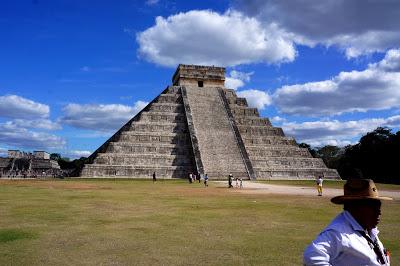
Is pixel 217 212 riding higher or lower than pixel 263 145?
lower

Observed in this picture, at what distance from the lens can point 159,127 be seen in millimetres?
37750

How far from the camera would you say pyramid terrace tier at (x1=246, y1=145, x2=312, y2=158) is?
37.2m

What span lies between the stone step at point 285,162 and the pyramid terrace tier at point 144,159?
5794 mm

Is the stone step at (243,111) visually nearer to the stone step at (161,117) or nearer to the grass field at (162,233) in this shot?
the stone step at (161,117)

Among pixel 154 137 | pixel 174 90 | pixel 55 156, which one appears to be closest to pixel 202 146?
pixel 154 137

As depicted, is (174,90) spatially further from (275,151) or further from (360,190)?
(360,190)

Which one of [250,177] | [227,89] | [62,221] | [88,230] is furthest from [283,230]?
[227,89]

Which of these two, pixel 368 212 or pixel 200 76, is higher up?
pixel 200 76

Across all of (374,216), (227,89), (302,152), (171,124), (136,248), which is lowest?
(136,248)

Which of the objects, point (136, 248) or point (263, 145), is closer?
point (136, 248)

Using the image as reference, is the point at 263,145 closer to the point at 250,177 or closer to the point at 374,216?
the point at 250,177

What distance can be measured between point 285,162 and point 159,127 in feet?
36.5

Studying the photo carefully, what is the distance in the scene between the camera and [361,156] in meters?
48.2

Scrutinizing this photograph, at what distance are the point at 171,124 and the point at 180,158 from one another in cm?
411
